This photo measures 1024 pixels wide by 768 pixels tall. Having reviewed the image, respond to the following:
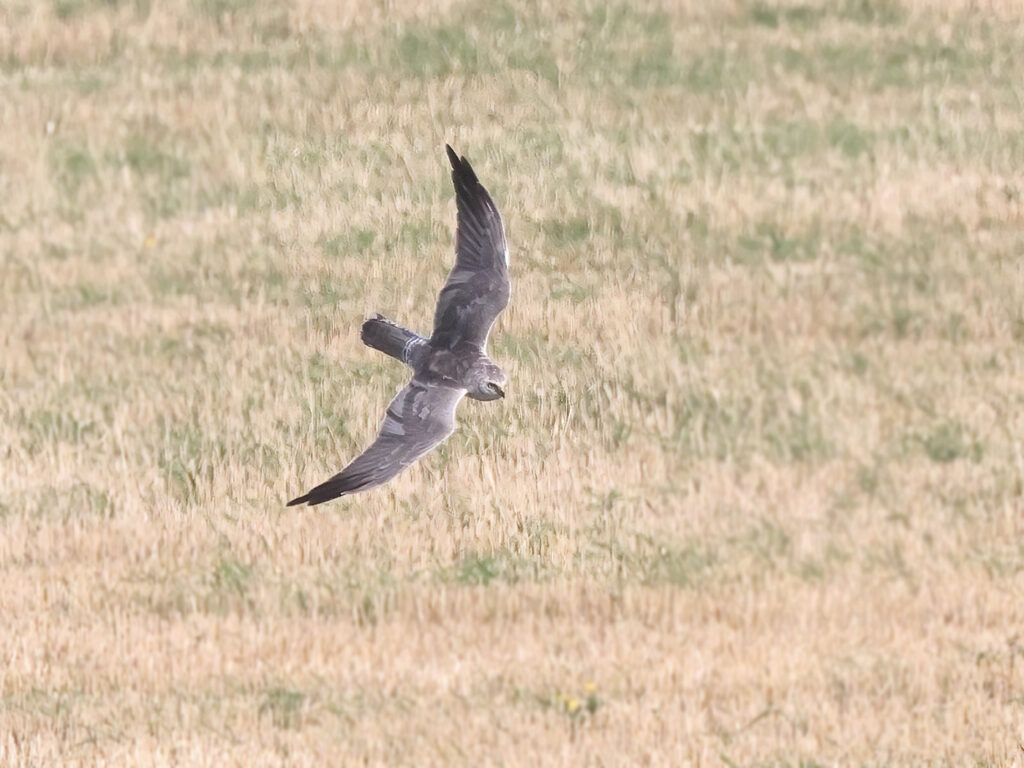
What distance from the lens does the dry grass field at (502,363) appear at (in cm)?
777

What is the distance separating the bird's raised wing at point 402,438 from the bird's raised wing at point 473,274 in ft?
1.31

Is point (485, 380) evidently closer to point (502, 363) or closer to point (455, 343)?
point (455, 343)

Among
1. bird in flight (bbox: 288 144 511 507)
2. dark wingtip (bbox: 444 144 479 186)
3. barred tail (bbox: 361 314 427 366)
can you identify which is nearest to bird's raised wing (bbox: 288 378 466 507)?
bird in flight (bbox: 288 144 511 507)

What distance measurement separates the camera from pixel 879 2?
2030 cm

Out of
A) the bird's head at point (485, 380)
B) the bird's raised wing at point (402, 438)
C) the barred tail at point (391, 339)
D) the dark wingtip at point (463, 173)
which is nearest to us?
the bird's raised wing at point (402, 438)

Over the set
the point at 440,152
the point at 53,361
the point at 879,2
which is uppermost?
the point at 879,2

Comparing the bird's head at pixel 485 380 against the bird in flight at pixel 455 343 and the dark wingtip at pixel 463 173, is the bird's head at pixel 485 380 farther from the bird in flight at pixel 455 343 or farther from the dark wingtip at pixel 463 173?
the dark wingtip at pixel 463 173

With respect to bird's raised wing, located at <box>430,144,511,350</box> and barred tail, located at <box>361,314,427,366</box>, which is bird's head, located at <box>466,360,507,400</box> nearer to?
bird's raised wing, located at <box>430,144,511,350</box>

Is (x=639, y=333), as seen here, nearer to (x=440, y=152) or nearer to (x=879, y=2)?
(x=440, y=152)

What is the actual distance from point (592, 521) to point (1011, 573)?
2.06 meters

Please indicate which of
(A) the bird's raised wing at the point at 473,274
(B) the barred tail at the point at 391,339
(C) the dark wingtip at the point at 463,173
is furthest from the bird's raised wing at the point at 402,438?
(C) the dark wingtip at the point at 463,173

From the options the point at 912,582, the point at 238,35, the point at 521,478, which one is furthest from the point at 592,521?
the point at 238,35

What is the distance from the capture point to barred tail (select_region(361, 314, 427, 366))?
7848mm

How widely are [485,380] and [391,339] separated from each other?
0.53m
